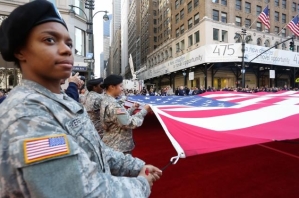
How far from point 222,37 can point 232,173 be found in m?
29.5

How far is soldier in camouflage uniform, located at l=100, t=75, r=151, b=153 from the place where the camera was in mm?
2834

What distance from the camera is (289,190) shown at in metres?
3.55

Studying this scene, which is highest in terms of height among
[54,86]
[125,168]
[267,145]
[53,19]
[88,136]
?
[53,19]

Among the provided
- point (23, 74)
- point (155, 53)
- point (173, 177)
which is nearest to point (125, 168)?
point (23, 74)

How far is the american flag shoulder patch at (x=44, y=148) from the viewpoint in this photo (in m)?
0.75

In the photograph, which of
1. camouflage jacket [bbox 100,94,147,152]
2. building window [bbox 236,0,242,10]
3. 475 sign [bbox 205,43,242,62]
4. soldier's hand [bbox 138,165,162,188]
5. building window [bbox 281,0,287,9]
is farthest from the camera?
building window [bbox 281,0,287,9]

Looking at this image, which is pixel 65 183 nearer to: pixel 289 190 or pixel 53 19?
pixel 53 19

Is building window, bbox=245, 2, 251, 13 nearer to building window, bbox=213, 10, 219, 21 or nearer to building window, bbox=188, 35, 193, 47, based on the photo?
building window, bbox=213, 10, 219, 21

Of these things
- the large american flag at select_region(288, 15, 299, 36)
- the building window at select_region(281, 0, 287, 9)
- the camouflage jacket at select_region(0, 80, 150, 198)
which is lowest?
the camouflage jacket at select_region(0, 80, 150, 198)

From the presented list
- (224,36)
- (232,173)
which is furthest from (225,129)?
(224,36)

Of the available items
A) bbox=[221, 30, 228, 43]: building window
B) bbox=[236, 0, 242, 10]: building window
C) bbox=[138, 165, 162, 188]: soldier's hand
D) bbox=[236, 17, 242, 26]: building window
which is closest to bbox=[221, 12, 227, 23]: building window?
bbox=[221, 30, 228, 43]: building window

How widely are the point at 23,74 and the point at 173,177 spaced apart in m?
3.45

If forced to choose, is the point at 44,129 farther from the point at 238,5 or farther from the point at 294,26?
the point at 238,5

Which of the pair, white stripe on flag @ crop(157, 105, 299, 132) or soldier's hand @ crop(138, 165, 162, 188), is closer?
soldier's hand @ crop(138, 165, 162, 188)
